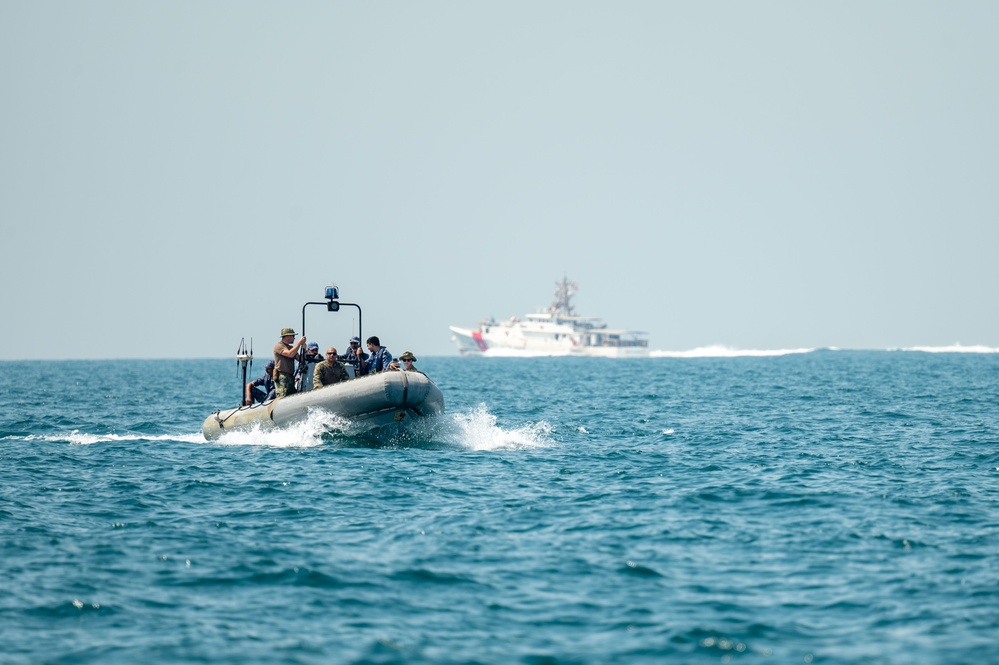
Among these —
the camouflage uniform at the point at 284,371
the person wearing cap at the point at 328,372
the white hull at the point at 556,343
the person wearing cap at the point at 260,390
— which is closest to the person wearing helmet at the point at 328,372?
the person wearing cap at the point at 328,372

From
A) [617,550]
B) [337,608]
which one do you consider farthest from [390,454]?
[337,608]

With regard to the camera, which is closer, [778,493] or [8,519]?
[8,519]

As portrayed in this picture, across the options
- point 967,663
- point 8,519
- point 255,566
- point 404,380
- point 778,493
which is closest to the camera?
point 967,663

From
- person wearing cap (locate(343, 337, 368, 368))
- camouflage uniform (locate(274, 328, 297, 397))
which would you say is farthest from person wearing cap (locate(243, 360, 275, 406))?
person wearing cap (locate(343, 337, 368, 368))

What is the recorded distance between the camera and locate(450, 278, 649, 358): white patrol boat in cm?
14525

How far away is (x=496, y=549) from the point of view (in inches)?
478

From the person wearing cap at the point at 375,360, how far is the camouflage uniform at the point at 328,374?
0.43 meters

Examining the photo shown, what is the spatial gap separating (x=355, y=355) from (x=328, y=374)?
2.86 ft

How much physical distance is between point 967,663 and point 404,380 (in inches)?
495

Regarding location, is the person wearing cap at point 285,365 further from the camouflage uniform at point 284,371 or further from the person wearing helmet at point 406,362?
the person wearing helmet at point 406,362

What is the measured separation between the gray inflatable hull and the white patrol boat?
12344cm

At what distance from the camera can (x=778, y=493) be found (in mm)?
15727

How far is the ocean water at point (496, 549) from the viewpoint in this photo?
354 inches

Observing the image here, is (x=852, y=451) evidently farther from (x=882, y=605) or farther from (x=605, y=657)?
(x=605, y=657)
